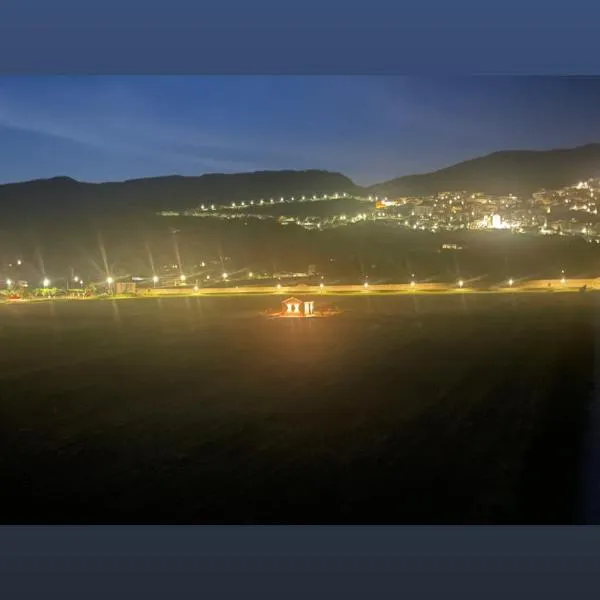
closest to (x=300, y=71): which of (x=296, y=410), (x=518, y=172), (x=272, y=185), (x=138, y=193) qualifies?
(x=272, y=185)

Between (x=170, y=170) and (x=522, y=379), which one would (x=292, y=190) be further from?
(x=522, y=379)

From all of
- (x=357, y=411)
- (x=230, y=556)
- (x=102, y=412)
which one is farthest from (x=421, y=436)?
(x=102, y=412)

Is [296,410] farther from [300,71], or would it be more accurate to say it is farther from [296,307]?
[300,71]

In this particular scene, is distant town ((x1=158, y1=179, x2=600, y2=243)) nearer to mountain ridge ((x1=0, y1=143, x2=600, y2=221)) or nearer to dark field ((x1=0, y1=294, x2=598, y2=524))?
mountain ridge ((x1=0, y1=143, x2=600, y2=221))

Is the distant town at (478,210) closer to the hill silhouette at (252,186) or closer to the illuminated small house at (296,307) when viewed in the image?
the hill silhouette at (252,186)

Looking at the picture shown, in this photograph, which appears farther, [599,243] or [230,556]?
[599,243]
